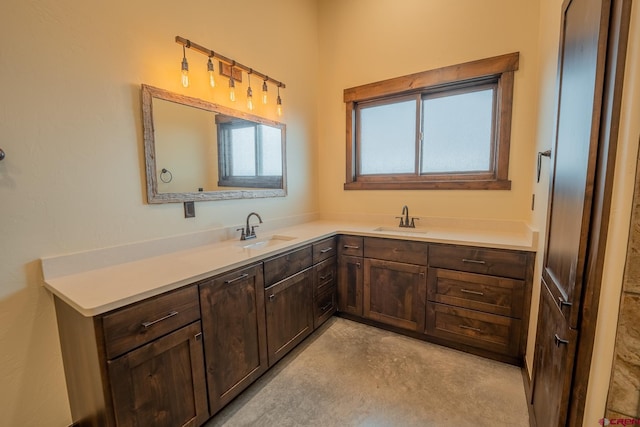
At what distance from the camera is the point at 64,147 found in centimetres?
137

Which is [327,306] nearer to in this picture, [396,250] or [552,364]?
[396,250]

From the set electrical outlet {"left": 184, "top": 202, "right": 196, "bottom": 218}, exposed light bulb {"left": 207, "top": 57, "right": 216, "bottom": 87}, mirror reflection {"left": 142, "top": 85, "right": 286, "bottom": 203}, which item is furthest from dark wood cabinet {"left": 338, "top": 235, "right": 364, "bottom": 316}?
exposed light bulb {"left": 207, "top": 57, "right": 216, "bottom": 87}

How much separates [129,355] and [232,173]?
4.62 ft

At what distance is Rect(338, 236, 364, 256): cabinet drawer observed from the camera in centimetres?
246

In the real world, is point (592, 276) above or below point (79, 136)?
below

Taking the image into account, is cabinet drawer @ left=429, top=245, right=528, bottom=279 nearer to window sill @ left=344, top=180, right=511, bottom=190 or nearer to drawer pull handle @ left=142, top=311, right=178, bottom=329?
window sill @ left=344, top=180, right=511, bottom=190

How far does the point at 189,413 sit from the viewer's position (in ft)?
4.50

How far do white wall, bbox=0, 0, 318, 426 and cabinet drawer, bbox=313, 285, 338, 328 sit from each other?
3.93 ft

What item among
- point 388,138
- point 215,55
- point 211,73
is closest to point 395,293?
point 388,138

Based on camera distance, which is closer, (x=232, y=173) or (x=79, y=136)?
(x=79, y=136)

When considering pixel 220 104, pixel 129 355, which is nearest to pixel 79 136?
pixel 220 104

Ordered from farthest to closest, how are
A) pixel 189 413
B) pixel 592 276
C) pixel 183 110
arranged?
1. pixel 183 110
2. pixel 189 413
3. pixel 592 276

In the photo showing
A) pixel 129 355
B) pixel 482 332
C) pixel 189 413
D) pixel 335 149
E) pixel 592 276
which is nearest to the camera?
pixel 592 276

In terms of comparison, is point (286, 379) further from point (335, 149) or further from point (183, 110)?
point (335, 149)
